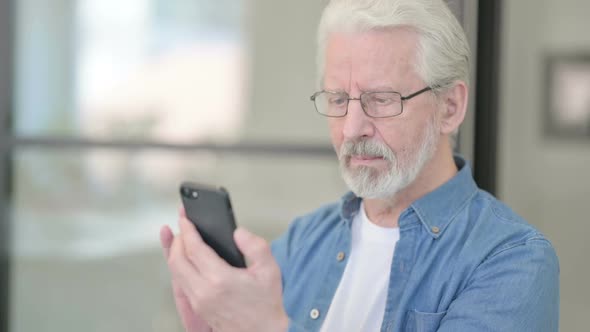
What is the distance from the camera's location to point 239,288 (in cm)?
114

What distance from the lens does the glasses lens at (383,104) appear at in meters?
1.45

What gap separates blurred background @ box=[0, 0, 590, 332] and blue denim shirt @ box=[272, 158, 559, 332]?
1.98ft

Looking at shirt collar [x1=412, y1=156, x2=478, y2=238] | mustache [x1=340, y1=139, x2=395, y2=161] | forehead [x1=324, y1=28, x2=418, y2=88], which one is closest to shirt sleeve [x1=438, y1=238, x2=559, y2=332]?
shirt collar [x1=412, y1=156, x2=478, y2=238]

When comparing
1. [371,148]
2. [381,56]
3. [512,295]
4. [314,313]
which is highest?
[381,56]

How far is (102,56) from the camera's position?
277 centimetres

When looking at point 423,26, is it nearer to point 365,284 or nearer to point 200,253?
point 365,284

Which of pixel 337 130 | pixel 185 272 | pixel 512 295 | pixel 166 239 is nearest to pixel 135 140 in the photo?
pixel 337 130

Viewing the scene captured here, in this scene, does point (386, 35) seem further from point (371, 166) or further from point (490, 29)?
point (490, 29)

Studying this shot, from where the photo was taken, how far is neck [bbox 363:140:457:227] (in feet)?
5.00

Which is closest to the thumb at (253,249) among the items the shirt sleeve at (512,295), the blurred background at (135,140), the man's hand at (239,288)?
the man's hand at (239,288)

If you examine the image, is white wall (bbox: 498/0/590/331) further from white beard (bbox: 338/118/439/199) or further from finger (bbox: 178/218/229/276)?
finger (bbox: 178/218/229/276)

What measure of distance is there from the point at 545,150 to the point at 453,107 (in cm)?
57

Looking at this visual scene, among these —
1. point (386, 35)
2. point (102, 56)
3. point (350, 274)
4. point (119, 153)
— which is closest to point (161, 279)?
point (119, 153)

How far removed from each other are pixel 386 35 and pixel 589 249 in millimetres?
930
